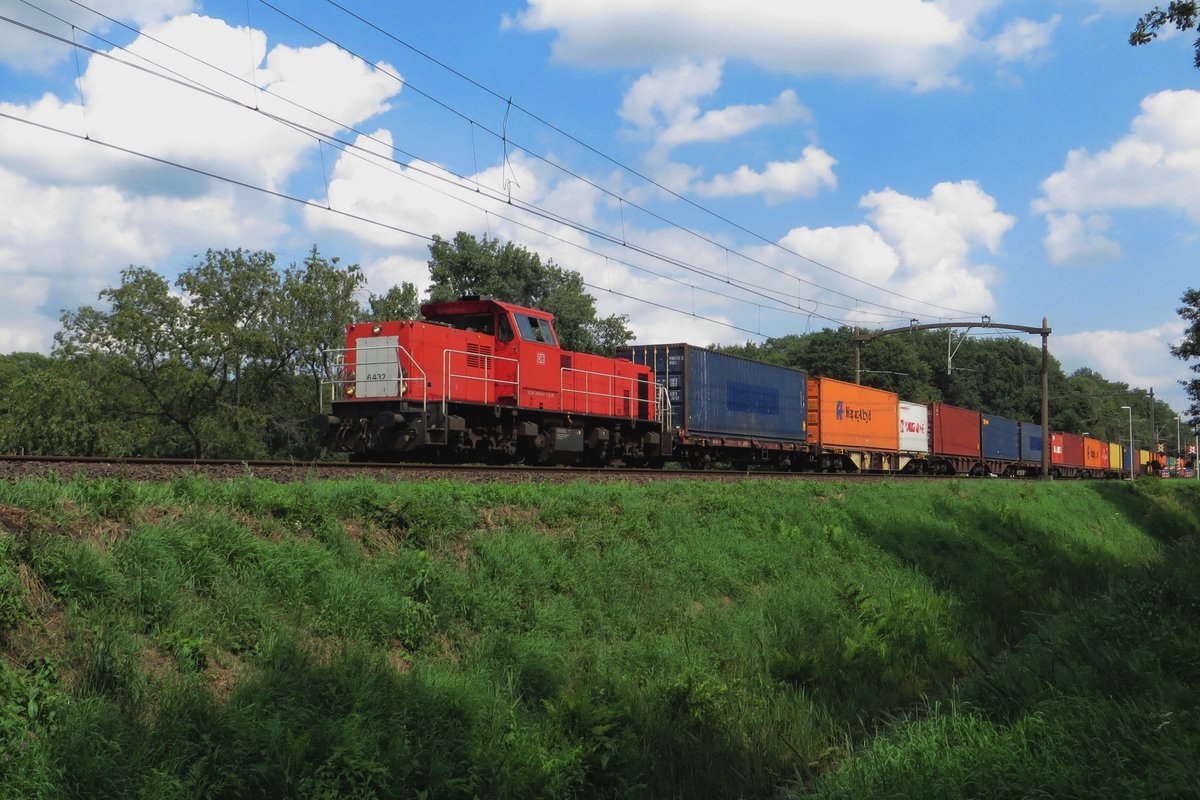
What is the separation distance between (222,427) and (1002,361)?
10743cm

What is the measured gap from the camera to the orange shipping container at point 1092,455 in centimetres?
6172

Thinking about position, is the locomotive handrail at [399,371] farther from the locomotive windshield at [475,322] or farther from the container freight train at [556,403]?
the locomotive windshield at [475,322]

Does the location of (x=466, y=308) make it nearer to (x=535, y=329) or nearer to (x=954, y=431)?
(x=535, y=329)

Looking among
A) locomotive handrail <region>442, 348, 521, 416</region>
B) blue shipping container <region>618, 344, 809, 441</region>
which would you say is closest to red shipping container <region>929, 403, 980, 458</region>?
blue shipping container <region>618, 344, 809, 441</region>

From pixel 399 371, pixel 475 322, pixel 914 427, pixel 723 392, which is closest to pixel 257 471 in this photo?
pixel 399 371

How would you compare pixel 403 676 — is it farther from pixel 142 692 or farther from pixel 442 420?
pixel 442 420

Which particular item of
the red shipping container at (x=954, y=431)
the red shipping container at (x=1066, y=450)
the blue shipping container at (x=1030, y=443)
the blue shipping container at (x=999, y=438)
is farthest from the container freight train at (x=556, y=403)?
the red shipping container at (x=1066, y=450)

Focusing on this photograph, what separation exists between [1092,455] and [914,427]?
3205cm

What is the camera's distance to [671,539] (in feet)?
45.2

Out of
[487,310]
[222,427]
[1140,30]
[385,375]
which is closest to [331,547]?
[385,375]

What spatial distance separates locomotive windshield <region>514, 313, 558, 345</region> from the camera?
63.7 ft

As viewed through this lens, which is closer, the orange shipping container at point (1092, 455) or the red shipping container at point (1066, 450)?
the red shipping container at point (1066, 450)

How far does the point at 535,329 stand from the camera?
20.0 meters

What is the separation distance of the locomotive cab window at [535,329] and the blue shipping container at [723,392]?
5.61 meters
